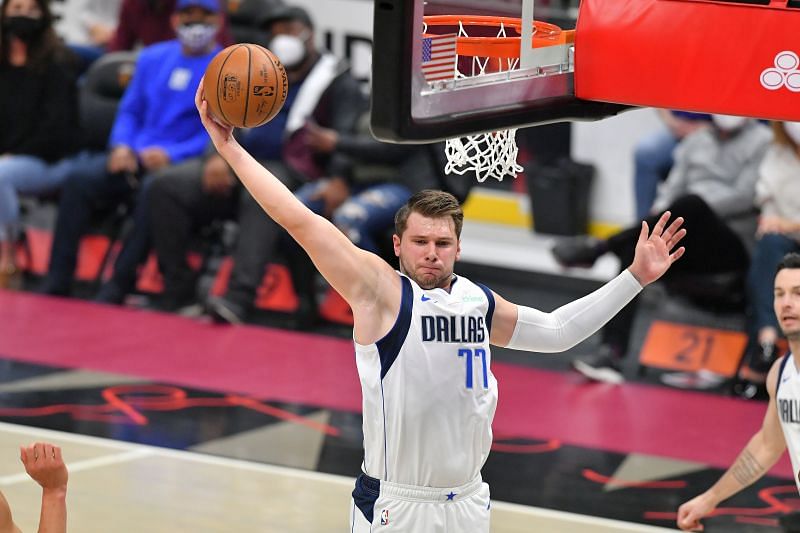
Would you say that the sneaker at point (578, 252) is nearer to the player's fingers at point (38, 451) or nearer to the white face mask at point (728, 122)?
the white face mask at point (728, 122)

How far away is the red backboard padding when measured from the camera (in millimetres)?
5176

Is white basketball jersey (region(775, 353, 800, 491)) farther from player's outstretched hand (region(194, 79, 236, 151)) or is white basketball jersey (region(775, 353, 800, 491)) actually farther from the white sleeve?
player's outstretched hand (region(194, 79, 236, 151))

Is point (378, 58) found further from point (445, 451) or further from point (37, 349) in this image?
point (37, 349)

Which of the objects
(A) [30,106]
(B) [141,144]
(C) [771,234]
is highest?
(A) [30,106]

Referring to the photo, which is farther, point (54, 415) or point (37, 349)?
point (37, 349)

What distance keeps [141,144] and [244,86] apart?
6263 millimetres

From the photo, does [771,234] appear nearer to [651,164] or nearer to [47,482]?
[651,164]

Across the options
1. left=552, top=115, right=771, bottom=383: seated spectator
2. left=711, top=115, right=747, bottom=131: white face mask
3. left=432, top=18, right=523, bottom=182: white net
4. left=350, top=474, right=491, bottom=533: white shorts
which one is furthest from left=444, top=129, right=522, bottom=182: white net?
left=711, top=115, right=747, bottom=131: white face mask

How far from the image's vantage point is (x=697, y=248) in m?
9.78

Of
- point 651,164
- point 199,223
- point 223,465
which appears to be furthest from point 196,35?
point 223,465

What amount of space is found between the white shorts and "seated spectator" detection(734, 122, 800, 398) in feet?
15.1

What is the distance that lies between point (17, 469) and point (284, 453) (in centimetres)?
→ 148

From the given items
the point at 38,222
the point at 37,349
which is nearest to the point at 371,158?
the point at 37,349

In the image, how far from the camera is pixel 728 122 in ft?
32.4
